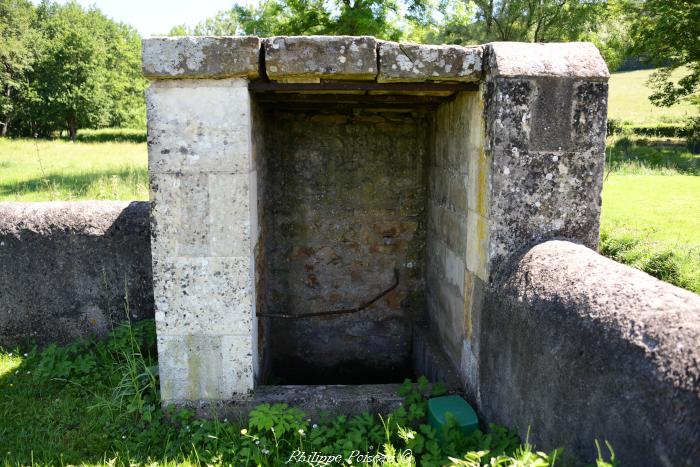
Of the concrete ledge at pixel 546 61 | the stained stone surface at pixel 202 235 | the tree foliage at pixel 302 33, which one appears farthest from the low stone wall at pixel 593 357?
the tree foliage at pixel 302 33

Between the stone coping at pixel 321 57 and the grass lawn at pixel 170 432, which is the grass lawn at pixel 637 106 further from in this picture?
the grass lawn at pixel 170 432

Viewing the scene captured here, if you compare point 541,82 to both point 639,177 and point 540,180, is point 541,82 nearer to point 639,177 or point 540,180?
point 540,180

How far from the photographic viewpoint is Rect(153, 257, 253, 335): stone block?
3312mm

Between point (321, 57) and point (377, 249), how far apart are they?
2221 millimetres

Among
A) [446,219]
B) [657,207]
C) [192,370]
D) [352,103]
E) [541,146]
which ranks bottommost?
[192,370]

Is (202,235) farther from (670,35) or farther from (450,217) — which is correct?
(670,35)

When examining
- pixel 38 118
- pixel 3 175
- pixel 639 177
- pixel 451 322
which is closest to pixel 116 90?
pixel 38 118

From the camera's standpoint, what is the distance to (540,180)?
3.01 metres

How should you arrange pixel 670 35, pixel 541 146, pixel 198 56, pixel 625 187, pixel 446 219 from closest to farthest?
pixel 541 146 < pixel 198 56 < pixel 446 219 < pixel 625 187 < pixel 670 35

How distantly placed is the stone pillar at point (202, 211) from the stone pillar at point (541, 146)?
138 cm

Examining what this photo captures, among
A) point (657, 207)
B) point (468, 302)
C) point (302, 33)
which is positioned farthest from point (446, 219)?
point (302, 33)

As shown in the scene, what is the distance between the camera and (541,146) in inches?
118

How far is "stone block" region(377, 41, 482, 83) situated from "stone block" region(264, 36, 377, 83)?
0.08 m

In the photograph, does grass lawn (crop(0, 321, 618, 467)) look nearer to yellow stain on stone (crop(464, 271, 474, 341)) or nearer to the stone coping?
yellow stain on stone (crop(464, 271, 474, 341))
